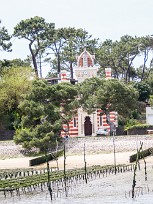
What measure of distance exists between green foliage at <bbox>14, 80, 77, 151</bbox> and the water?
26014 mm

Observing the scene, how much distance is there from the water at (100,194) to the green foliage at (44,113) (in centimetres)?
2601

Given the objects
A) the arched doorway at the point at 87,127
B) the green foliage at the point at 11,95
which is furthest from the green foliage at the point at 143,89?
the green foliage at the point at 11,95

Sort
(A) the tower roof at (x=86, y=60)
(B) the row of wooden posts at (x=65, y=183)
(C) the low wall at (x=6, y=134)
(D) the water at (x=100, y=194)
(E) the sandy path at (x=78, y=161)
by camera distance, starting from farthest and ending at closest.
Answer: (A) the tower roof at (x=86, y=60) < (C) the low wall at (x=6, y=134) < (E) the sandy path at (x=78, y=161) < (B) the row of wooden posts at (x=65, y=183) < (D) the water at (x=100, y=194)

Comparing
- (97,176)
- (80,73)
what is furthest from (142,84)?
(97,176)

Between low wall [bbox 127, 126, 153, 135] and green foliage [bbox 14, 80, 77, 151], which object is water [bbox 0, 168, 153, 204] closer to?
green foliage [bbox 14, 80, 77, 151]

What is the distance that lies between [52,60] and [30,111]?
48.5m

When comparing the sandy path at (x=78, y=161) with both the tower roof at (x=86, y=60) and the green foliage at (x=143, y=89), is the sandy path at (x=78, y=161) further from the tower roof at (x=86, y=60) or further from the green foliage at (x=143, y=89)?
the green foliage at (x=143, y=89)

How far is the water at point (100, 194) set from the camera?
99.2ft

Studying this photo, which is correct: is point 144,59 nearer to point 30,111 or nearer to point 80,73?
point 80,73

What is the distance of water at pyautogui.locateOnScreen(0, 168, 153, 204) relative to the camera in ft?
99.2

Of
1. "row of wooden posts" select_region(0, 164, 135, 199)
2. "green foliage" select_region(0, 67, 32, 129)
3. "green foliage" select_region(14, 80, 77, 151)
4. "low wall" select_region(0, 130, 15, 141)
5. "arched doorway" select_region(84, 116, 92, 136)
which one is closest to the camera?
"row of wooden posts" select_region(0, 164, 135, 199)

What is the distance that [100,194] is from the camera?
3319 centimetres

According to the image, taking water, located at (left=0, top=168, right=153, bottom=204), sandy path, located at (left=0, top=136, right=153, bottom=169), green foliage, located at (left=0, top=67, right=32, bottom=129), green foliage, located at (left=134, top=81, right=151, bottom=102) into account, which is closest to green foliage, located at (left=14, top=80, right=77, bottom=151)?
sandy path, located at (left=0, top=136, right=153, bottom=169)

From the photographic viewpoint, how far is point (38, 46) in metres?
107
